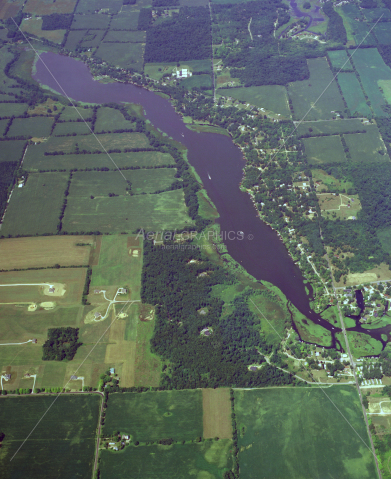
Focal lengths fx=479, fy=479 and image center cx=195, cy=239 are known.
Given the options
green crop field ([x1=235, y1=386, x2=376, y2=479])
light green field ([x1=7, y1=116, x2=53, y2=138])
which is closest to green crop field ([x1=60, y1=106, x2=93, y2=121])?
light green field ([x1=7, y1=116, x2=53, y2=138])

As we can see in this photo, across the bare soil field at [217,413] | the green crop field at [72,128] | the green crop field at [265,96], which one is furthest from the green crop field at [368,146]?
the bare soil field at [217,413]

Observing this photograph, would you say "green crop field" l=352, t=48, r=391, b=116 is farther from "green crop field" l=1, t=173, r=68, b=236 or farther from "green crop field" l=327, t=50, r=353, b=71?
"green crop field" l=1, t=173, r=68, b=236

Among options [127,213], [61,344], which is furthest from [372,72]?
[61,344]

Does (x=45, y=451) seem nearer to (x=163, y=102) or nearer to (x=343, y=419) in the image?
(x=343, y=419)

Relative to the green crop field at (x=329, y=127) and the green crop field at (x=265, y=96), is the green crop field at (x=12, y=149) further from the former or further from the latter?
the green crop field at (x=329, y=127)

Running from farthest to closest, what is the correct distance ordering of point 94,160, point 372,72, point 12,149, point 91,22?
point 91,22 → point 372,72 → point 12,149 → point 94,160

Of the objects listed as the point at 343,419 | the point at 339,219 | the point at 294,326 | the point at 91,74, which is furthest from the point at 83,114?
the point at 343,419

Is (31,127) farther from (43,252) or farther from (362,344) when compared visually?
(362,344)
